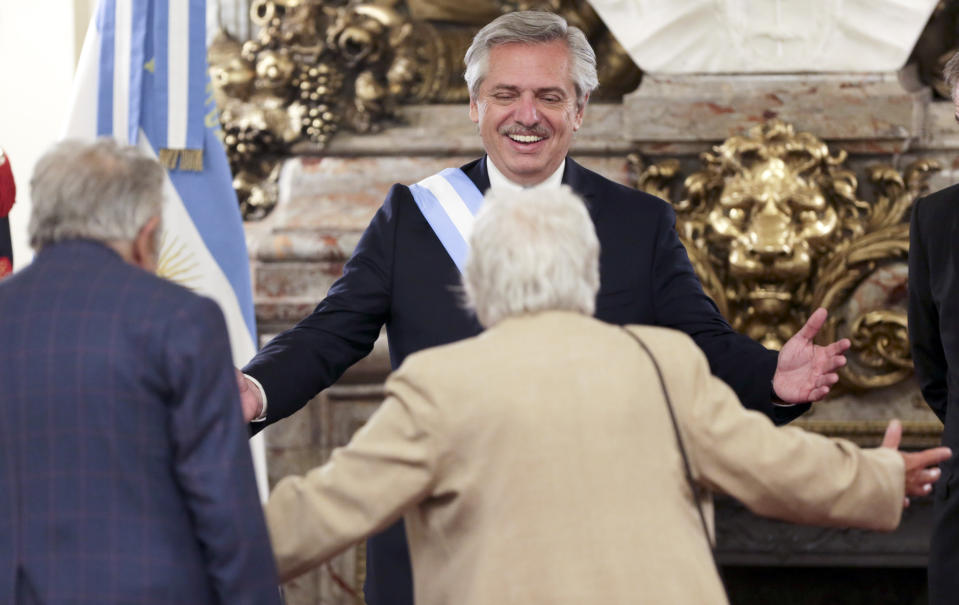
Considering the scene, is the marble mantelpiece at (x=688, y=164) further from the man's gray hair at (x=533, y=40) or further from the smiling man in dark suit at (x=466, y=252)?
the man's gray hair at (x=533, y=40)

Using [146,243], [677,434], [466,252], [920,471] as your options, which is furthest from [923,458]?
[146,243]

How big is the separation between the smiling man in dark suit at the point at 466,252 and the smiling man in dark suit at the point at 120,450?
73 centimetres

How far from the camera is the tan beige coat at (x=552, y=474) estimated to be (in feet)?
6.34

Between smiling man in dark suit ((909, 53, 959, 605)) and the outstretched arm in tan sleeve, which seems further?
smiling man in dark suit ((909, 53, 959, 605))

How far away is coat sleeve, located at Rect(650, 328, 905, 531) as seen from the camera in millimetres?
2039

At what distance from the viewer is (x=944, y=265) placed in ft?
10.3

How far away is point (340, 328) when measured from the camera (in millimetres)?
2854

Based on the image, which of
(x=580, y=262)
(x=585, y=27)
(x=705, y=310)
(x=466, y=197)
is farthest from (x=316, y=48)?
(x=580, y=262)

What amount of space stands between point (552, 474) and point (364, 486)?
0.28 m

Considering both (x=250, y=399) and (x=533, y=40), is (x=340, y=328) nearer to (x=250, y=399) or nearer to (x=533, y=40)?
(x=250, y=399)

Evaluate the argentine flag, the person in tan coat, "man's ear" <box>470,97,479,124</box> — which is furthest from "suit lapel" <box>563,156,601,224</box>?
the argentine flag

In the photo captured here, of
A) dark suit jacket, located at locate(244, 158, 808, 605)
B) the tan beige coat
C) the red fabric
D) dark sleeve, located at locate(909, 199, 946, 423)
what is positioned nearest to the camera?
the tan beige coat

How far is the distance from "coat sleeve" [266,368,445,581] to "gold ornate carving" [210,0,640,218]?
2707 mm

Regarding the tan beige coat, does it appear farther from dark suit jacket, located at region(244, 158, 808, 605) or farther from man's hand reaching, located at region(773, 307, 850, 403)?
dark suit jacket, located at region(244, 158, 808, 605)
